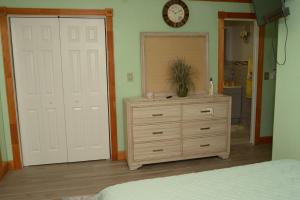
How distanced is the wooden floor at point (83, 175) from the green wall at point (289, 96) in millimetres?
823

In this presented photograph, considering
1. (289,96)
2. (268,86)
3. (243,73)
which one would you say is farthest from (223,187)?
(243,73)

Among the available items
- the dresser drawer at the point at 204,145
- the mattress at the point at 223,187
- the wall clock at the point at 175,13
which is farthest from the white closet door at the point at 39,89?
the mattress at the point at 223,187

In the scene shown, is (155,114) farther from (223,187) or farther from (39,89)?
(223,187)

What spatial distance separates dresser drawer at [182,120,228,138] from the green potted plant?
445 mm

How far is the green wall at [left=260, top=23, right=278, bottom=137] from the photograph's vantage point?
4.10 m

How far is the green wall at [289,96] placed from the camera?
2643 mm

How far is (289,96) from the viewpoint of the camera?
2768mm

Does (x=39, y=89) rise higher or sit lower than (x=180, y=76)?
lower

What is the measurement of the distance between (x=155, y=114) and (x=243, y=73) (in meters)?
3.30

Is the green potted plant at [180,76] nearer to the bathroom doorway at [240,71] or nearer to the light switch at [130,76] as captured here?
the light switch at [130,76]

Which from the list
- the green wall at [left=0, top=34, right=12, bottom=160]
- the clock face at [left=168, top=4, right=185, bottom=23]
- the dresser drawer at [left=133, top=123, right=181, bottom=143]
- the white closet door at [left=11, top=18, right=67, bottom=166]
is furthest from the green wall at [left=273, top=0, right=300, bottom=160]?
the green wall at [left=0, top=34, right=12, bottom=160]

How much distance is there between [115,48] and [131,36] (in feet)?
0.94

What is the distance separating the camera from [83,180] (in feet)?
10.2

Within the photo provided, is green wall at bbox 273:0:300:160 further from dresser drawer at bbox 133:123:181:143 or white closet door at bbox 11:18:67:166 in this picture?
white closet door at bbox 11:18:67:166
